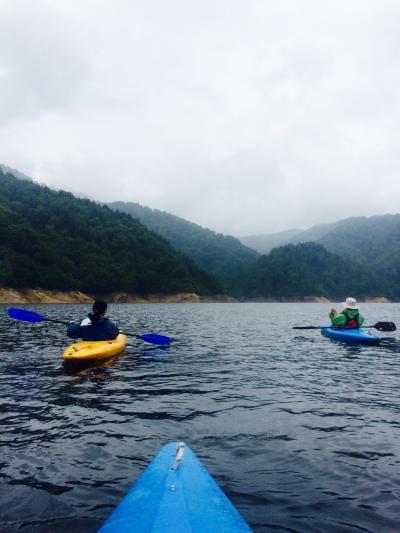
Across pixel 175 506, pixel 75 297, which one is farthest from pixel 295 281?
pixel 175 506

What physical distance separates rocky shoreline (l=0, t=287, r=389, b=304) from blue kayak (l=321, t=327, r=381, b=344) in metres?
70.1

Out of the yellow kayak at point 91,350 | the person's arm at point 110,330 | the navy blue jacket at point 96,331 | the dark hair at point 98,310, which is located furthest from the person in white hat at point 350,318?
the dark hair at point 98,310

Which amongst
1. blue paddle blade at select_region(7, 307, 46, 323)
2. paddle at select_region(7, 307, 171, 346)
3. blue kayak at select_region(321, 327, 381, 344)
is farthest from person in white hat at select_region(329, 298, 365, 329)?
blue paddle blade at select_region(7, 307, 46, 323)

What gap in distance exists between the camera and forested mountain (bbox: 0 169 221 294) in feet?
297

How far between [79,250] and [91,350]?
106 metres

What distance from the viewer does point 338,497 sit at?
→ 203 inches

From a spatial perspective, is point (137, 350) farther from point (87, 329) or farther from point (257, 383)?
point (257, 383)

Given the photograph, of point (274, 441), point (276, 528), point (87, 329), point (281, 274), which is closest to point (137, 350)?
point (87, 329)

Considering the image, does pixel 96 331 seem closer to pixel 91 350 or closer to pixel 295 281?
pixel 91 350

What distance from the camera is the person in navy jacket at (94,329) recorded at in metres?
14.2

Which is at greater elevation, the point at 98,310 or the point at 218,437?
the point at 98,310

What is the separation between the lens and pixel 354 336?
816 inches

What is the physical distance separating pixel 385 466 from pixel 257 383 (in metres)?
5.72

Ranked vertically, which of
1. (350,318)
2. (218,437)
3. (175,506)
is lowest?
(218,437)
